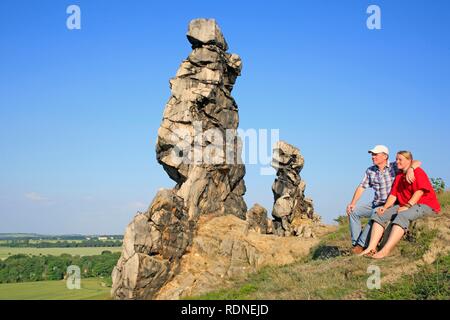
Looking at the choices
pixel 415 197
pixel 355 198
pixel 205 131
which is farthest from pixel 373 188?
pixel 205 131

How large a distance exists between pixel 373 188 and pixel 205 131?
15158 millimetres

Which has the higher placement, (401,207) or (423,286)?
(401,207)

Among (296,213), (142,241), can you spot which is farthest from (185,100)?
(296,213)

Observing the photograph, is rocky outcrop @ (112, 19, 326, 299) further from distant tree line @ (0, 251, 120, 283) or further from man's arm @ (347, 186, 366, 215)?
distant tree line @ (0, 251, 120, 283)

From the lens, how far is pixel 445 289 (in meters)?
10.0

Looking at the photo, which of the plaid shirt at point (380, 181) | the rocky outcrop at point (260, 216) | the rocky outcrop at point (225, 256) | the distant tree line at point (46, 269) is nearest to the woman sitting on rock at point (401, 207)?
the plaid shirt at point (380, 181)

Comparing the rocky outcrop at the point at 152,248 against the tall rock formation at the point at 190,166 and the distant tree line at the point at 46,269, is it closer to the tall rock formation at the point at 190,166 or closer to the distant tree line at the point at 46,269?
the tall rock formation at the point at 190,166

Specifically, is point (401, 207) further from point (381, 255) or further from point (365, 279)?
point (365, 279)

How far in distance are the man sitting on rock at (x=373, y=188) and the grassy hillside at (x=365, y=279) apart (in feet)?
2.79

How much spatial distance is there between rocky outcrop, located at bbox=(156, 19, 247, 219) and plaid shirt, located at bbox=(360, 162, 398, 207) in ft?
40.0

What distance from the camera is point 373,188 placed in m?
14.6
